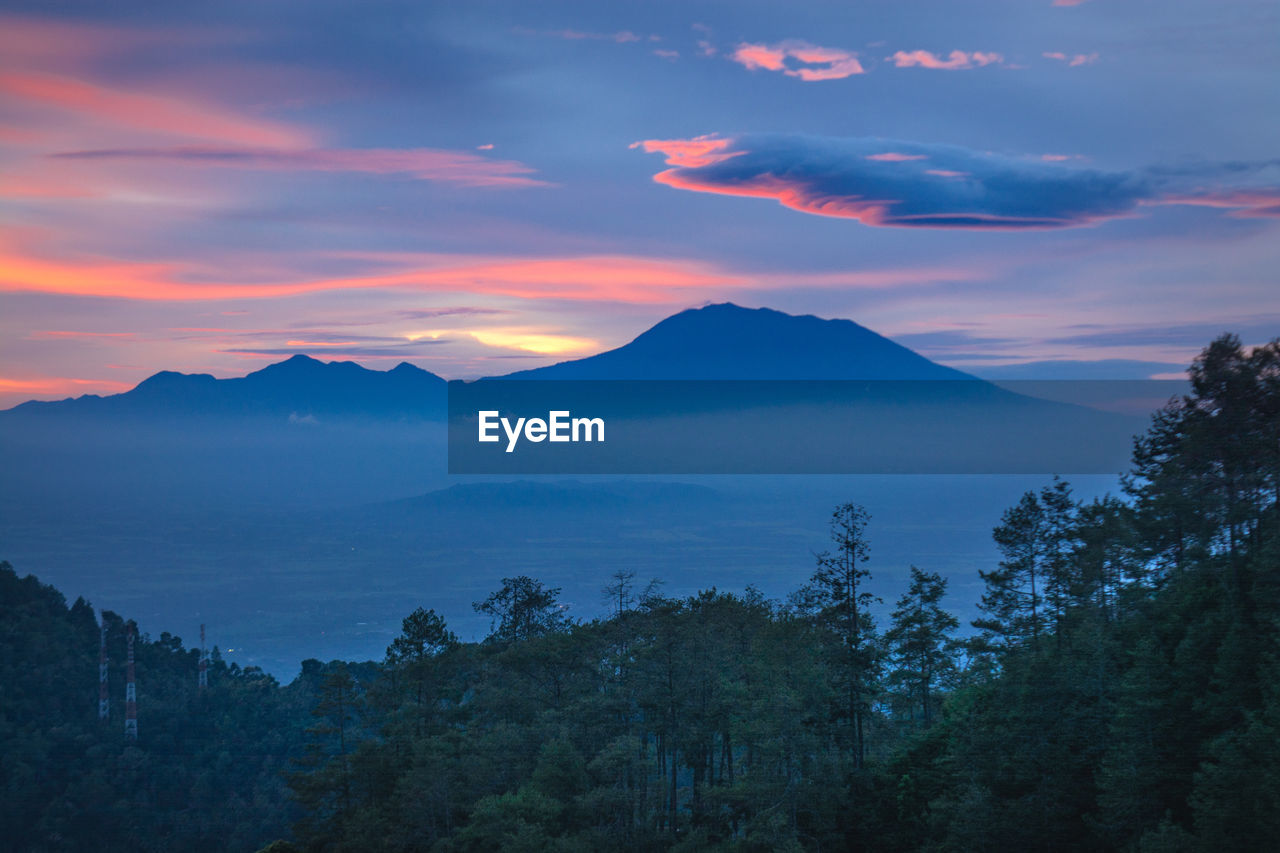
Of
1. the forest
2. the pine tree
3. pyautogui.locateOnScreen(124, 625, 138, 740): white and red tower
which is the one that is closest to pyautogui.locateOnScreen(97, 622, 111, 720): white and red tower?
pyautogui.locateOnScreen(124, 625, 138, 740): white and red tower

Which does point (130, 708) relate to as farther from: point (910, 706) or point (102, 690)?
point (910, 706)

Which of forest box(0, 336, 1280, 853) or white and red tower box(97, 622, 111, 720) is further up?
forest box(0, 336, 1280, 853)

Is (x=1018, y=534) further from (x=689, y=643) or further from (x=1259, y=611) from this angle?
(x=689, y=643)

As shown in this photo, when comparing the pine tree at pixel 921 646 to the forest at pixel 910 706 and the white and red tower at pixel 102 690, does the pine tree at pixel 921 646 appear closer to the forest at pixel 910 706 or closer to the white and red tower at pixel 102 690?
the forest at pixel 910 706

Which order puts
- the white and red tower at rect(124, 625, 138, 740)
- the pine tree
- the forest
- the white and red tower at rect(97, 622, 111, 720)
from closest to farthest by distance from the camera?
the forest < the pine tree < the white and red tower at rect(124, 625, 138, 740) < the white and red tower at rect(97, 622, 111, 720)

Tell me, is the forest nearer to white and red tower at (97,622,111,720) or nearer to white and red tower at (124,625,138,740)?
white and red tower at (124,625,138,740)

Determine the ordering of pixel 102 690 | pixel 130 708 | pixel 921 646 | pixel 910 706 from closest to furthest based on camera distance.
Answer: pixel 921 646 < pixel 910 706 < pixel 130 708 < pixel 102 690

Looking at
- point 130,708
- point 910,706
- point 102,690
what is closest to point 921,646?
point 910,706

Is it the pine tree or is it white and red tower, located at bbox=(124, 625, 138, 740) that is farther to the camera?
white and red tower, located at bbox=(124, 625, 138, 740)
